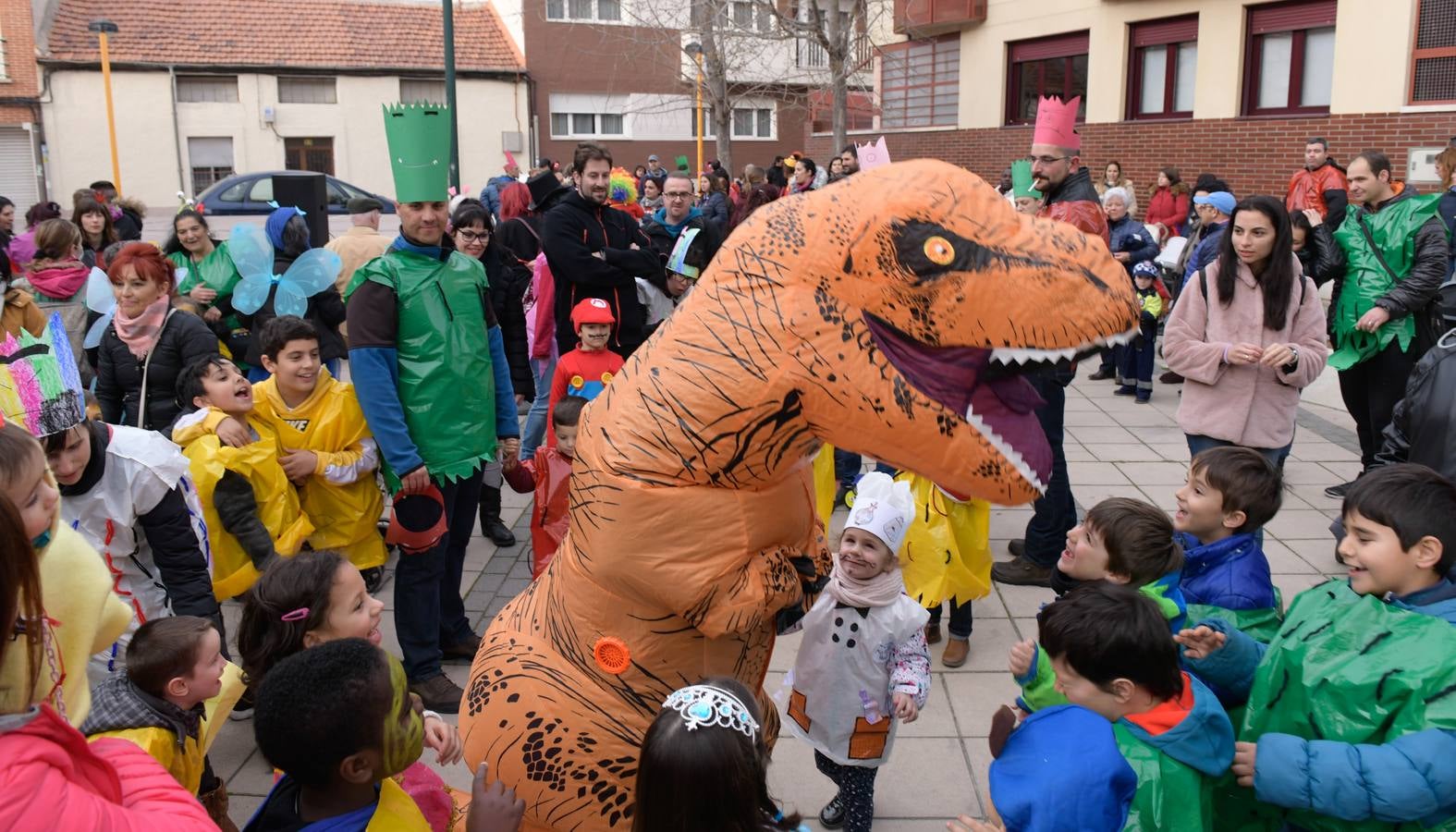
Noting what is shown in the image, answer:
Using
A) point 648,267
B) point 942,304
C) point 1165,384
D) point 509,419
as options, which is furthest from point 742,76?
point 942,304

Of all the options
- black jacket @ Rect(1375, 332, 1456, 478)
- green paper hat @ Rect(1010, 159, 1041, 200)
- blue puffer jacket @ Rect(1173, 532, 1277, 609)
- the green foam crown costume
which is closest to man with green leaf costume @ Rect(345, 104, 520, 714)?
the green foam crown costume

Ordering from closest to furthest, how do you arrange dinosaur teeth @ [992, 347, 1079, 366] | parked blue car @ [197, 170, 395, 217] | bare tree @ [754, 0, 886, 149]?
dinosaur teeth @ [992, 347, 1079, 366] < bare tree @ [754, 0, 886, 149] < parked blue car @ [197, 170, 395, 217]

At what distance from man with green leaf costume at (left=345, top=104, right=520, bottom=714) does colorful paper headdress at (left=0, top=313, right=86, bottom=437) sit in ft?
3.62

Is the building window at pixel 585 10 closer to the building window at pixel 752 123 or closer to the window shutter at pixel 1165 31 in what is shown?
the building window at pixel 752 123

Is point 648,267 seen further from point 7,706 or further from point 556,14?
point 556,14

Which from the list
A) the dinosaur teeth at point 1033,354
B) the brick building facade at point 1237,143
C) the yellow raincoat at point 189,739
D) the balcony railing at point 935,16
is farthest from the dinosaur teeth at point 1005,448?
the balcony railing at point 935,16

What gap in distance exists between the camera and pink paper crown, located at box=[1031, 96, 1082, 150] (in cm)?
504

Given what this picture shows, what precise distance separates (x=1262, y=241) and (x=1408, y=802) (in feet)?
9.68

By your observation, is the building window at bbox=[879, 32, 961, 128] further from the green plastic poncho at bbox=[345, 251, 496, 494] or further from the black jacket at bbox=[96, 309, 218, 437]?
the green plastic poncho at bbox=[345, 251, 496, 494]

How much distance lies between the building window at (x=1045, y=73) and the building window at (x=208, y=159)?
20539 mm

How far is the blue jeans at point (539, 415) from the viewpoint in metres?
6.59

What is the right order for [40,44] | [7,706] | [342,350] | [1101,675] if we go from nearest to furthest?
1. [7,706]
2. [1101,675]
3. [342,350]
4. [40,44]

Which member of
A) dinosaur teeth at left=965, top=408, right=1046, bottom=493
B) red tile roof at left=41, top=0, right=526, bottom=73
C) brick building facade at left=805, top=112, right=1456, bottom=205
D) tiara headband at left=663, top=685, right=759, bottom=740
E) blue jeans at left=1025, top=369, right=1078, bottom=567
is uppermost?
red tile roof at left=41, top=0, right=526, bottom=73

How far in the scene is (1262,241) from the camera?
440 centimetres
